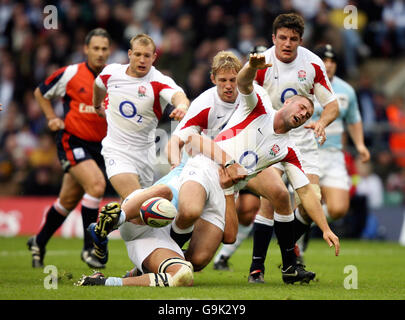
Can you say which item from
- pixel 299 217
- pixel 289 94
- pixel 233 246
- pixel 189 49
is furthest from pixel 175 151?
Result: pixel 189 49

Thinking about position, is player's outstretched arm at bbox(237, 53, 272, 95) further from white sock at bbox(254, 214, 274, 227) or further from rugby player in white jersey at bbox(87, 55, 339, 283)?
white sock at bbox(254, 214, 274, 227)

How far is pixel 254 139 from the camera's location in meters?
7.08

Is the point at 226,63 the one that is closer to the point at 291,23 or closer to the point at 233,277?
the point at 291,23

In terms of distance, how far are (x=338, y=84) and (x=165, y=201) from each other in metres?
4.62

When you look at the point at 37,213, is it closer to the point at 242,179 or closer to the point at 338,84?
the point at 338,84

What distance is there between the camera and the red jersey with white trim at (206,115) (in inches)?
290

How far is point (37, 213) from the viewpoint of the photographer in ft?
50.2

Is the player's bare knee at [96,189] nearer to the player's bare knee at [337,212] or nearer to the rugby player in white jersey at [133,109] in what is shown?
the rugby player in white jersey at [133,109]

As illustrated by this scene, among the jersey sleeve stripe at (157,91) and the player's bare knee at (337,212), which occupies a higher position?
the jersey sleeve stripe at (157,91)

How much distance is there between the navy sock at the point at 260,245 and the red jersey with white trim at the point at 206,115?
3.52 feet

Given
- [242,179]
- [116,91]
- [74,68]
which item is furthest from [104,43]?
[242,179]

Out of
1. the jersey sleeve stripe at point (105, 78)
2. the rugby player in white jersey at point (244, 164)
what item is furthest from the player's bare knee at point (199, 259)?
the jersey sleeve stripe at point (105, 78)

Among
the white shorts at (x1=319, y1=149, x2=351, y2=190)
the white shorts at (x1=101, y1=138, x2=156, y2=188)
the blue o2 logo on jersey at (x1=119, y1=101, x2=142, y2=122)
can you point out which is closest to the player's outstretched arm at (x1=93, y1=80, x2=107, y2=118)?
the blue o2 logo on jersey at (x1=119, y1=101, x2=142, y2=122)

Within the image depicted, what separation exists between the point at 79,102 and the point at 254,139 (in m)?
3.26
